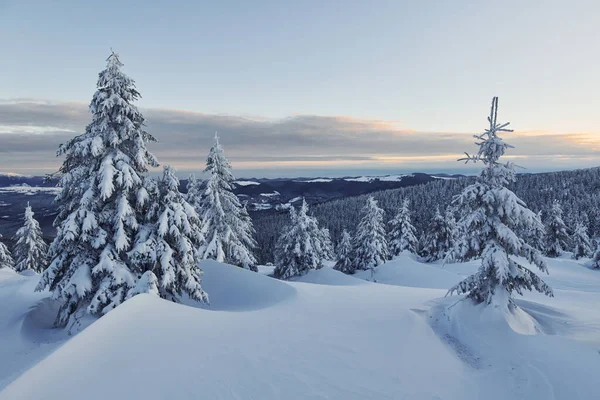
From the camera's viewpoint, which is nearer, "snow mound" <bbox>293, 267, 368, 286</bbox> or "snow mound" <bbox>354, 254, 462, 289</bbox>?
"snow mound" <bbox>293, 267, 368, 286</bbox>

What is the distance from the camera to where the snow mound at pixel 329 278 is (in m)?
28.4

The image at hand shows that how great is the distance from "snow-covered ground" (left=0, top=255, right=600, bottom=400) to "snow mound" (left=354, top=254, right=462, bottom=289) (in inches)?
658

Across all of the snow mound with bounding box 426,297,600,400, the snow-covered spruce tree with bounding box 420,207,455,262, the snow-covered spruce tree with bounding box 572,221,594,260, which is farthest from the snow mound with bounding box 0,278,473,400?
the snow-covered spruce tree with bounding box 572,221,594,260

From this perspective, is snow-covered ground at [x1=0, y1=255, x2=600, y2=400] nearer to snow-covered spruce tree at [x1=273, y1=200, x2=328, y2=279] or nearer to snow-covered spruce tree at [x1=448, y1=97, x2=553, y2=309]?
snow-covered spruce tree at [x1=448, y1=97, x2=553, y2=309]

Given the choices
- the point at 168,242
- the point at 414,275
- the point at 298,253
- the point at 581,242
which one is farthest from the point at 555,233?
the point at 168,242


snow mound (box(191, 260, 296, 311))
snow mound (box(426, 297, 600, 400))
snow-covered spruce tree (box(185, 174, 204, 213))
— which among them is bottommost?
snow mound (box(191, 260, 296, 311))

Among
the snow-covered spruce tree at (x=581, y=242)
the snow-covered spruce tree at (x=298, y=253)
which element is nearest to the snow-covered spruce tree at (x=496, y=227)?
the snow-covered spruce tree at (x=298, y=253)

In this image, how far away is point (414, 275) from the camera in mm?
31656

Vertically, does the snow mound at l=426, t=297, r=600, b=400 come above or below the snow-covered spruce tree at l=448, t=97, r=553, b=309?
below

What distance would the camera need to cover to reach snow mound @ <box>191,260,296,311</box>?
14.9m

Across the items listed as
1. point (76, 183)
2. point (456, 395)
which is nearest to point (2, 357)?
point (76, 183)

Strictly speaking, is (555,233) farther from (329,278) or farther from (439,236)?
(329,278)

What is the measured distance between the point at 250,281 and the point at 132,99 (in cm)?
1042

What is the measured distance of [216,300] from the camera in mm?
17859
